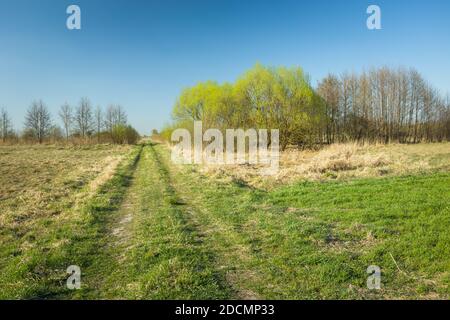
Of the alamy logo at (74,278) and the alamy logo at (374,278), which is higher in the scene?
the alamy logo at (374,278)

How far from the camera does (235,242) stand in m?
7.06

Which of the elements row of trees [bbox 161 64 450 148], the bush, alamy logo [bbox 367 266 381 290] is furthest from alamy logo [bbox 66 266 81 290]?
the bush

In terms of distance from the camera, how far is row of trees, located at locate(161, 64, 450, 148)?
3212 cm

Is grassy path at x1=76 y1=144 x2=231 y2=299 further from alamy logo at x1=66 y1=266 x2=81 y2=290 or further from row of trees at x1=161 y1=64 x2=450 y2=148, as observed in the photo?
row of trees at x1=161 y1=64 x2=450 y2=148

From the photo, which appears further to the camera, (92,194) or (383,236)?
(92,194)

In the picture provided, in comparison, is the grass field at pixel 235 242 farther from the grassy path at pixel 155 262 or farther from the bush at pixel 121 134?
the bush at pixel 121 134

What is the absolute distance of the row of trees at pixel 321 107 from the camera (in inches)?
1265

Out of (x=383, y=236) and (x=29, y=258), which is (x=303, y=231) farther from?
(x=29, y=258)

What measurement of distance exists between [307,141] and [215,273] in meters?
30.2

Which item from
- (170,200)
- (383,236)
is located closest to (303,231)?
(383,236)

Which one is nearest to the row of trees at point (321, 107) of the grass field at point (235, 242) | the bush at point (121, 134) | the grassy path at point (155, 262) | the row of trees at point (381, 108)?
the row of trees at point (381, 108)

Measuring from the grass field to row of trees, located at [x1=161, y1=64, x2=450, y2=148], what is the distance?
67.6 feet

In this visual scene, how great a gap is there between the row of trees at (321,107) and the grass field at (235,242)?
20.6m

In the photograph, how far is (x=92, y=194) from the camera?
12.4 meters
